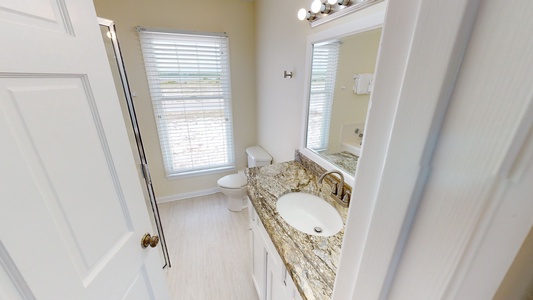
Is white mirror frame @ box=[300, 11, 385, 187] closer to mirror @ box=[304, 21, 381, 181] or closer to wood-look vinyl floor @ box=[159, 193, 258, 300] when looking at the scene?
mirror @ box=[304, 21, 381, 181]

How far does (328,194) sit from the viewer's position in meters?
1.29

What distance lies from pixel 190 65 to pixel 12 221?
223 cm

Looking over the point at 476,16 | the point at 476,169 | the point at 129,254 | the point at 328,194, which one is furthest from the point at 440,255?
the point at 328,194

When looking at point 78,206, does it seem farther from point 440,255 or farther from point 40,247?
point 440,255

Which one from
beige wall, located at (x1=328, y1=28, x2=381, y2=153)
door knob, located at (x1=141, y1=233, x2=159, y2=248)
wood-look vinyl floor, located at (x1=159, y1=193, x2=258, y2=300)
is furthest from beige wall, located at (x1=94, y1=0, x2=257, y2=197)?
door knob, located at (x1=141, y1=233, x2=159, y2=248)

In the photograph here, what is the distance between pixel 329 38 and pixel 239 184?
169cm

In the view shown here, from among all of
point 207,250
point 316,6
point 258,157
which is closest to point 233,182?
point 258,157

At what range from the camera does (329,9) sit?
1164 mm

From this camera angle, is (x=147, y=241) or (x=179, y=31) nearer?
(x=147, y=241)

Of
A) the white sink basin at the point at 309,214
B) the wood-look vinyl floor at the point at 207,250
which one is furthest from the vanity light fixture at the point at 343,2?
the wood-look vinyl floor at the point at 207,250

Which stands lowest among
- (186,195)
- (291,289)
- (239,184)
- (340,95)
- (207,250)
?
(207,250)

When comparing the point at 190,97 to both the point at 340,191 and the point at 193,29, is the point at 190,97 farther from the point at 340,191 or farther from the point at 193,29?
the point at 340,191

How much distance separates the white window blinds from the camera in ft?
4.28

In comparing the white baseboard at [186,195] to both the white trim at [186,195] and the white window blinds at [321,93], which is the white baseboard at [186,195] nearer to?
the white trim at [186,195]
